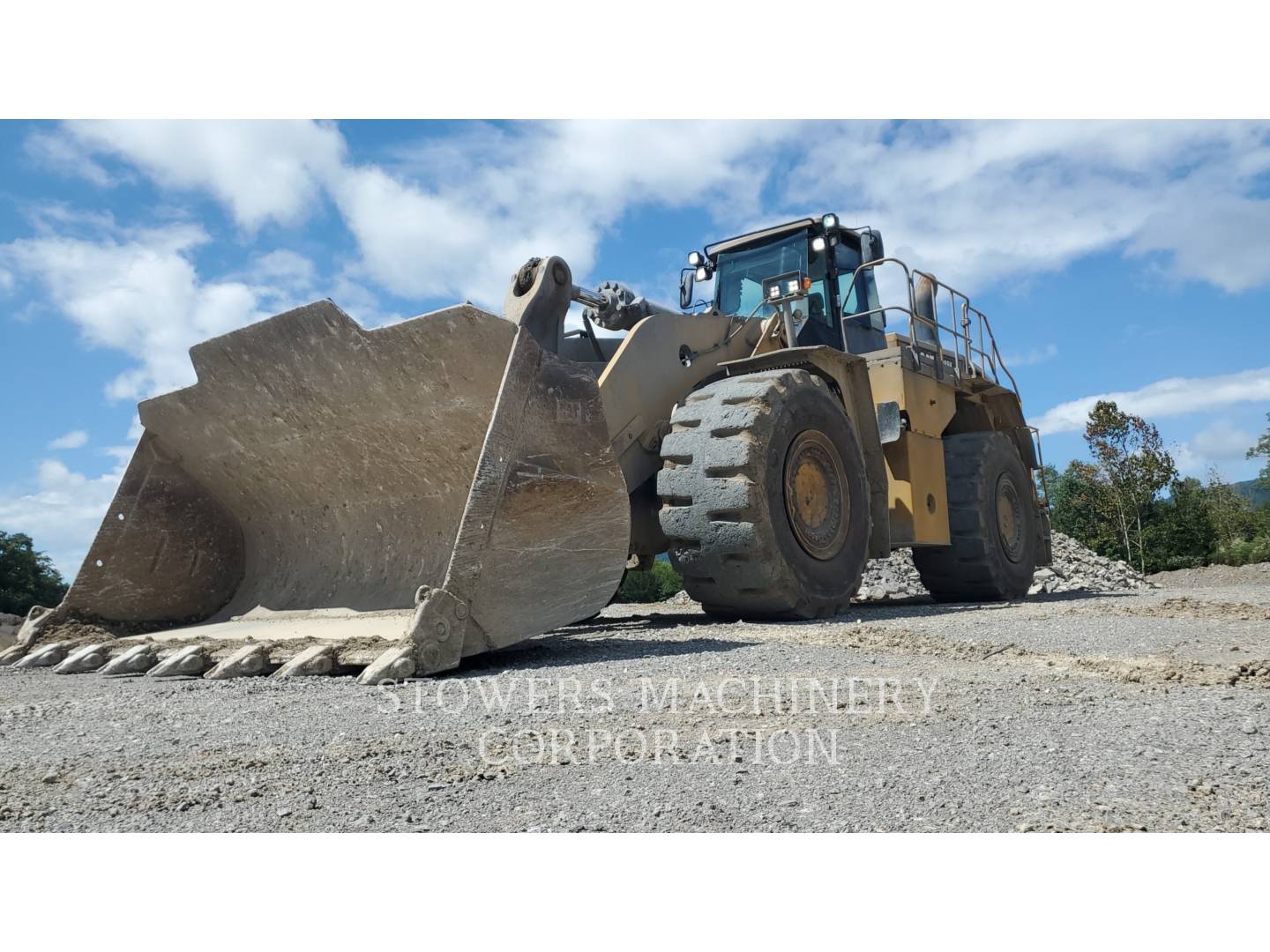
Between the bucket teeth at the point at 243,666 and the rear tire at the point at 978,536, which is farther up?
the rear tire at the point at 978,536

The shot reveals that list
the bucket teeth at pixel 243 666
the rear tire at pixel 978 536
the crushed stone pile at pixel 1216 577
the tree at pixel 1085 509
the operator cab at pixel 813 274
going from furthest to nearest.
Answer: the tree at pixel 1085 509
the crushed stone pile at pixel 1216 577
the rear tire at pixel 978 536
the operator cab at pixel 813 274
the bucket teeth at pixel 243 666

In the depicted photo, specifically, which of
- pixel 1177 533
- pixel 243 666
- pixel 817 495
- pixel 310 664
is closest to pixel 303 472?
pixel 243 666

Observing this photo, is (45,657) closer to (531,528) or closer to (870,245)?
(531,528)

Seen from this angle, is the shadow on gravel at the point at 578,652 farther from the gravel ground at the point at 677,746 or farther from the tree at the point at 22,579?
the tree at the point at 22,579

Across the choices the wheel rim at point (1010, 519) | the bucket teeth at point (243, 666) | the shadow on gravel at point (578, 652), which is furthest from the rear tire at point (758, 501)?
the wheel rim at point (1010, 519)

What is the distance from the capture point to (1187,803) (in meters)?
2.12

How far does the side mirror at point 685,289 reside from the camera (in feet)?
28.1

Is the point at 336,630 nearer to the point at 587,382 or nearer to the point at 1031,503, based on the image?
the point at 587,382

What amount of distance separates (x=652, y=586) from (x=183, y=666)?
9.50m

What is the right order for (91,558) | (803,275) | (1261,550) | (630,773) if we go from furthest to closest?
(1261,550) → (803,275) → (91,558) → (630,773)

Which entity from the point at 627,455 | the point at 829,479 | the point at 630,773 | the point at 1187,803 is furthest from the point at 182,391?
the point at 1187,803

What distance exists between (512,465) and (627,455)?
175 centimetres

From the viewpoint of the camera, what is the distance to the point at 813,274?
8.02m

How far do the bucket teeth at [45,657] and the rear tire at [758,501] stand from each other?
10.2ft
